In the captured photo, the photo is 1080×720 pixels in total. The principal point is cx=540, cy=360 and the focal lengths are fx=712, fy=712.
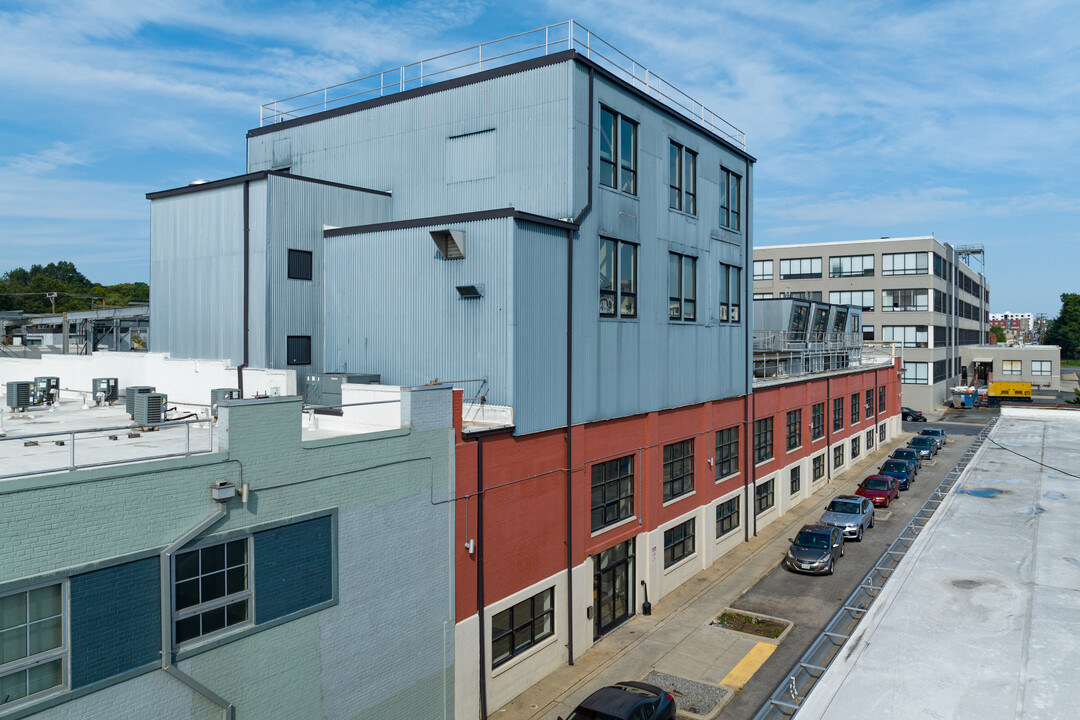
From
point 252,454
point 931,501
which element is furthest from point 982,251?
point 252,454

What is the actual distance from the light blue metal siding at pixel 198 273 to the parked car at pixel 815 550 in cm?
2215

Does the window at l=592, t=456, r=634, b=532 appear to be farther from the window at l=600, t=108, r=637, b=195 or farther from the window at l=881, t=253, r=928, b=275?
the window at l=881, t=253, r=928, b=275

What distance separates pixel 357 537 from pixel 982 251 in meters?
133

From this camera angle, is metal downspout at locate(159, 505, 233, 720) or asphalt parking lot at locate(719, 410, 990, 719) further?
asphalt parking lot at locate(719, 410, 990, 719)

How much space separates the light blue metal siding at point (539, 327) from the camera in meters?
19.0

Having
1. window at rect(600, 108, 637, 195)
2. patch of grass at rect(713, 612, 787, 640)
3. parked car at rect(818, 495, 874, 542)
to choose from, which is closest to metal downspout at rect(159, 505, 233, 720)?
window at rect(600, 108, 637, 195)

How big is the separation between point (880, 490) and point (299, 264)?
107 feet

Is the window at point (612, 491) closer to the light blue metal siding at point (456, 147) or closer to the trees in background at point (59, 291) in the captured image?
the light blue metal siding at point (456, 147)

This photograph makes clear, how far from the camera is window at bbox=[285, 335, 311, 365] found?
22.8 metres

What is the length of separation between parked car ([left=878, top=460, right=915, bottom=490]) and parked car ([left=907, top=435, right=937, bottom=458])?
24.9 feet

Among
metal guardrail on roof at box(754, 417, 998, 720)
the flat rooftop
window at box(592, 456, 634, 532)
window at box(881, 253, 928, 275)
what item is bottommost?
metal guardrail on roof at box(754, 417, 998, 720)

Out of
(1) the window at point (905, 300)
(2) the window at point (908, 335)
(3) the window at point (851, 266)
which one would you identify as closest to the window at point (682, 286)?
(2) the window at point (908, 335)

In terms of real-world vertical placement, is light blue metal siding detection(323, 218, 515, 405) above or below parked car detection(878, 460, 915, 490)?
above

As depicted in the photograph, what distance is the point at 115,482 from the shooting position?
1082 cm
